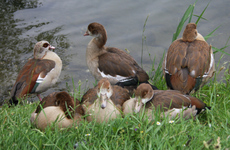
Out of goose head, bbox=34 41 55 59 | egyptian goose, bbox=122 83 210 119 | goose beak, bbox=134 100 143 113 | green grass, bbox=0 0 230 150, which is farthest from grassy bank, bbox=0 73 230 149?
goose head, bbox=34 41 55 59

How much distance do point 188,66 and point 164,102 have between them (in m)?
0.97

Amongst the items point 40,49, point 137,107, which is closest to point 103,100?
point 137,107

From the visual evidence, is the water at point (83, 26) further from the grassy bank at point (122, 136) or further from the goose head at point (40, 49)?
the grassy bank at point (122, 136)

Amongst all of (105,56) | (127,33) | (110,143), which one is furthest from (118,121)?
(127,33)

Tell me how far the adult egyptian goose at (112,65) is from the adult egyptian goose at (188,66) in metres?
0.63

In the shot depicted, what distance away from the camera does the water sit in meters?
8.34

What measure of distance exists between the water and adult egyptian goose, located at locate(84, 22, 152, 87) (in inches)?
61.4

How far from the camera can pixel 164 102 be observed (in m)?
4.43

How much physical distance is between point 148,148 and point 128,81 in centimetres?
270

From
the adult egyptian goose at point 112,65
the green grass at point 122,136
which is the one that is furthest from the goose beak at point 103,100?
the adult egyptian goose at point 112,65

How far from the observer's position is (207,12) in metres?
9.34

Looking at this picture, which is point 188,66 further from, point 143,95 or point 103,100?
point 103,100

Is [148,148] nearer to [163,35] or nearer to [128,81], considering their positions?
[128,81]

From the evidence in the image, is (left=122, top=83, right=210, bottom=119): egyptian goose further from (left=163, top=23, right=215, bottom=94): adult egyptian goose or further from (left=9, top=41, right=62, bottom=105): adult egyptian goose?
(left=9, top=41, right=62, bottom=105): adult egyptian goose
